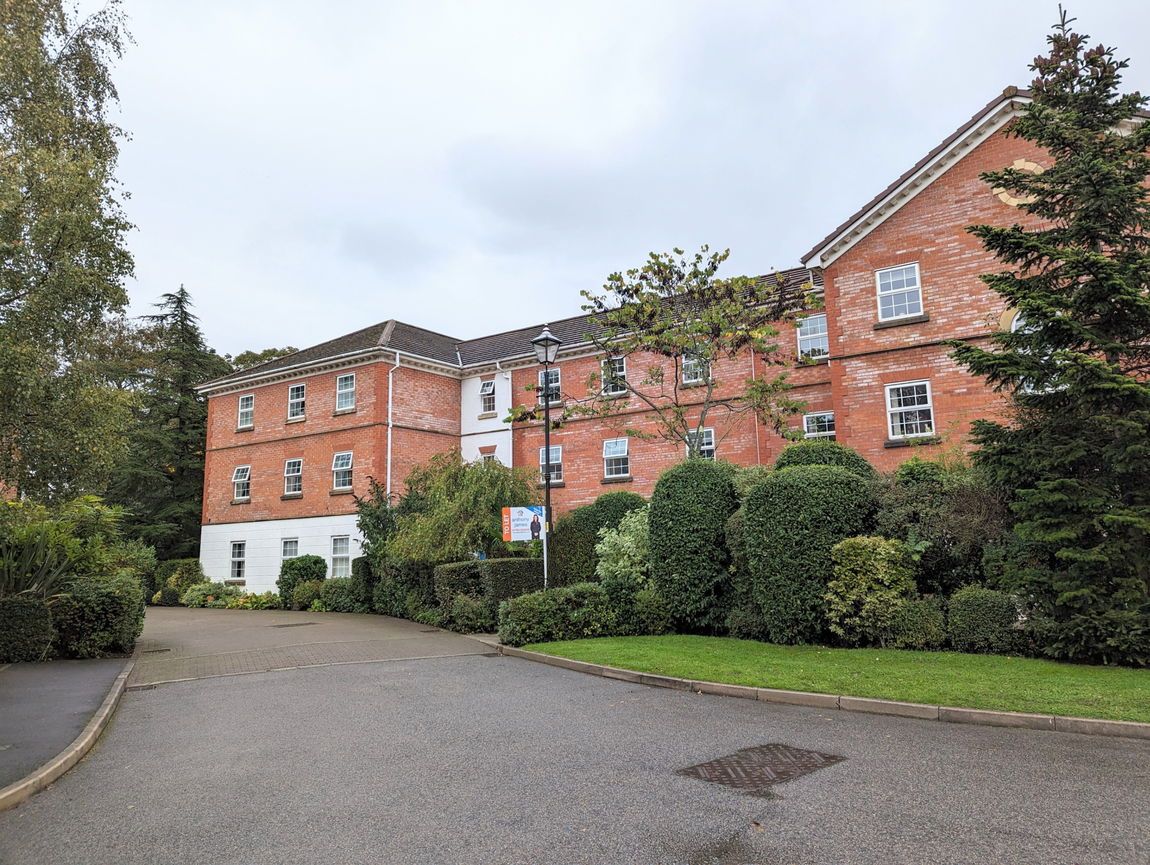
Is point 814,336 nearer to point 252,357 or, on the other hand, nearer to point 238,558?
point 238,558

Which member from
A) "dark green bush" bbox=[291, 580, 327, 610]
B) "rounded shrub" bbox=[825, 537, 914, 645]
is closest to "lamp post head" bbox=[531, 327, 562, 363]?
"rounded shrub" bbox=[825, 537, 914, 645]

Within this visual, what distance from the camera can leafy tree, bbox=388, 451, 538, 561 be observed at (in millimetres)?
20391

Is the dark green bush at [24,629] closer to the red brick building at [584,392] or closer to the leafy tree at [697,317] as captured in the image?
the leafy tree at [697,317]

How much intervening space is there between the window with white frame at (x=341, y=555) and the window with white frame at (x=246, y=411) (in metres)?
8.34

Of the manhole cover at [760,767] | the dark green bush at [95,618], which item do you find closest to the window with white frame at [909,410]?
the manhole cover at [760,767]

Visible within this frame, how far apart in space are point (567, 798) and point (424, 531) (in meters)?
15.6

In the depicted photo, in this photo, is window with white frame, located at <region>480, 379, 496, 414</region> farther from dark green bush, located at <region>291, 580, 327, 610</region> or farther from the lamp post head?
the lamp post head

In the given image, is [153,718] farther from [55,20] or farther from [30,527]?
[55,20]

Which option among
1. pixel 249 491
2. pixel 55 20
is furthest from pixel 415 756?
pixel 249 491

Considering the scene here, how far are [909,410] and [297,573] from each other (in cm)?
2237

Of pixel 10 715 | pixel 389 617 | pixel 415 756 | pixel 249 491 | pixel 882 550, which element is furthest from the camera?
pixel 249 491

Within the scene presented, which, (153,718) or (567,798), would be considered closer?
(567,798)

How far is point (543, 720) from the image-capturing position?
8.16 metres

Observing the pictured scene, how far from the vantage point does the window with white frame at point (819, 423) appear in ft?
74.2
